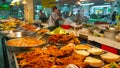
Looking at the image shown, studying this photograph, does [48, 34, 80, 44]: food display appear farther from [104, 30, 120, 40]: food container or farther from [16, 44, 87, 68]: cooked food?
[104, 30, 120, 40]: food container

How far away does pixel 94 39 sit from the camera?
14.6ft

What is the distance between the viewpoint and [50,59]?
2.00 m

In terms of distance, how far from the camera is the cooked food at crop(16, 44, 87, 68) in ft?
6.10

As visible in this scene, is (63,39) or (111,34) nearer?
(63,39)

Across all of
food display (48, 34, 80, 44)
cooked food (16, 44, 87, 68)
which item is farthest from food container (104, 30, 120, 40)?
cooked food (16, 44, 87, 68)

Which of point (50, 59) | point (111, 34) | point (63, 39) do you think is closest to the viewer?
point (50, 59)

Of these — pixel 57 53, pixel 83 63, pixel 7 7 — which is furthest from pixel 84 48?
pixel 7 7

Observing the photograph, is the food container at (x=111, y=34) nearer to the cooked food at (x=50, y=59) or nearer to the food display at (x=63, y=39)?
the food display at (x=63, y=39)

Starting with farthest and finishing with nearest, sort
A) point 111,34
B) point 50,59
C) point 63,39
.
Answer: point 111,34, point 63,39, point 50,59

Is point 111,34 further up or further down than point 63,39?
further down

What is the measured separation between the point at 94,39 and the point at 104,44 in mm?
325

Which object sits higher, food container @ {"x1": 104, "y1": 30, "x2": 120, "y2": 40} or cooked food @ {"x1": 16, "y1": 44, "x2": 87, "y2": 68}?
cooked food @ {"x1": 16, "y1": 44, "x2": 87, "y2": 68}

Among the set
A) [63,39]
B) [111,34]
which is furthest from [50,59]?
[111,34]

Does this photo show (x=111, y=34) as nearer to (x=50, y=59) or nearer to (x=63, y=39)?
(x=63, y=39)
